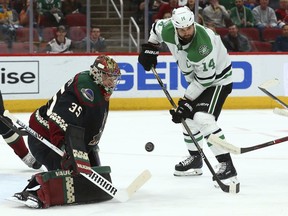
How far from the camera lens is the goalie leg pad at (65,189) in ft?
14.3

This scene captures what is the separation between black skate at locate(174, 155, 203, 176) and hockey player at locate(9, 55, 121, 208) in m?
1.07

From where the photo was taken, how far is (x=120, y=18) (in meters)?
9.59

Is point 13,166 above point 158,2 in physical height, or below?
below

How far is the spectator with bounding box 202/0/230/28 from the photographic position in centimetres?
988

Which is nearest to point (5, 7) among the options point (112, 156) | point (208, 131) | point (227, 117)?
point (227, 117)

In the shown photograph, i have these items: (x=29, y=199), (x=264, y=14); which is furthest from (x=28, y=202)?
(x=264, y=14)

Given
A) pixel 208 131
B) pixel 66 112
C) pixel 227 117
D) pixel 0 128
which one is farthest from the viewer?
pixel 227 117

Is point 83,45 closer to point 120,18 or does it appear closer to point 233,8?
point 120,18

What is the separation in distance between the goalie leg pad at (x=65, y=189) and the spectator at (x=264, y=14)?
600 cm

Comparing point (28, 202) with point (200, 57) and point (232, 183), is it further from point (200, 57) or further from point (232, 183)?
point (200, 57)

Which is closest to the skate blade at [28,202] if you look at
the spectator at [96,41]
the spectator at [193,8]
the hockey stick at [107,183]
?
the hockey stick at [107,183]

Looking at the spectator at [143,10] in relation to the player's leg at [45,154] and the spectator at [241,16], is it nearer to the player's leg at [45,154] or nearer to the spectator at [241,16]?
the spectator at [241,16]

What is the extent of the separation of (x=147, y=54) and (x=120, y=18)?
4.00 meters

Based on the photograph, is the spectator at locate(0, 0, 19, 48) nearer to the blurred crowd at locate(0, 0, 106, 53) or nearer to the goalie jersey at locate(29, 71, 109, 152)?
the blurred crowd at locate(0, 0, 106, 53)
